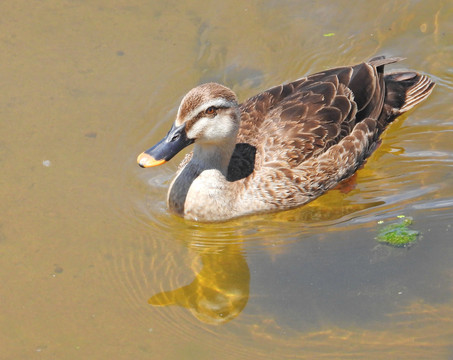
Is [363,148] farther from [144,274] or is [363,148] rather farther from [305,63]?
[144,274]

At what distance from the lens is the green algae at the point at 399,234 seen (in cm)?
839

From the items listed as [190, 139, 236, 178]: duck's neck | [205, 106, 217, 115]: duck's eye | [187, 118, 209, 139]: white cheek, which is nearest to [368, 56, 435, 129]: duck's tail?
[190, 139, 236, 178]: duck's neck

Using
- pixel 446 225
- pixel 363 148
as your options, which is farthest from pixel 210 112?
pixel 446 225

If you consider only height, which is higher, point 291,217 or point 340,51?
point 340,51

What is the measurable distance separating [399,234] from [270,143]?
6.16 feet

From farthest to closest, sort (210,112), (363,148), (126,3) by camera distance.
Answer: (126,3), (363,148), (210,112)

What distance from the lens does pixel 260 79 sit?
431 inches

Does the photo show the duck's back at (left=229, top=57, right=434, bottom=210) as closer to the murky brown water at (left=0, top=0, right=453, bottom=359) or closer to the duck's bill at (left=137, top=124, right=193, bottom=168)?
the murky brown water at (left=0, top=0, right=453, bottom=359)

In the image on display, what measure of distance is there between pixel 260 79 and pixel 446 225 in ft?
12.1

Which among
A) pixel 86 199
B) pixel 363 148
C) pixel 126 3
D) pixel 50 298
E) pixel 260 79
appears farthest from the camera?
pixel 126 3

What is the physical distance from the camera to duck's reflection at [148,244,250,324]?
7.77m

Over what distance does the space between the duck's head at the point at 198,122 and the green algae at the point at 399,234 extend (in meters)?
2.15

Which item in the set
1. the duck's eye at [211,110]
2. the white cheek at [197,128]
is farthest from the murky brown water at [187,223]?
the duck's eye at [211,110]

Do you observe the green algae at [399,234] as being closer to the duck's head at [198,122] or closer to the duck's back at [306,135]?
the duck's back at [306,135]
